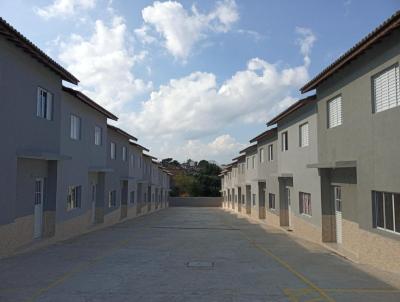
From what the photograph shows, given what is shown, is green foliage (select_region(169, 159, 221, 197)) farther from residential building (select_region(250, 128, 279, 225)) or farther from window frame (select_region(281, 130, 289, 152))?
window frame (select_region(281, 130, 289, 152))

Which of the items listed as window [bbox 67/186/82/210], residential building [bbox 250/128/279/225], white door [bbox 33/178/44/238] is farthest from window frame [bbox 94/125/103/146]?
residential building [bbox 250/128/279/225]

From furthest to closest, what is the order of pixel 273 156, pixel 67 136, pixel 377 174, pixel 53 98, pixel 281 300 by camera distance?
pixel 273 156
pixel 67 136
pixel 53 98
pixel 377 174
pixel 281 300

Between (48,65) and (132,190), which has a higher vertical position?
(48,65)

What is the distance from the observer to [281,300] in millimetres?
8258

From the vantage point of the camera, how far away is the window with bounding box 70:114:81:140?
64.8ft

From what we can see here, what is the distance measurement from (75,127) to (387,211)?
14840 mm

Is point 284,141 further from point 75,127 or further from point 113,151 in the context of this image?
point 113,151

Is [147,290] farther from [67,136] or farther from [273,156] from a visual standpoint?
[273,156]

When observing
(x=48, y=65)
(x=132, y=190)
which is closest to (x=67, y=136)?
(x=48, y=65)

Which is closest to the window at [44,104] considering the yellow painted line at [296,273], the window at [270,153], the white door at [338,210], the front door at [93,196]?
the front door at [93,196]

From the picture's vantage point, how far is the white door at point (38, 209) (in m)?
16.2

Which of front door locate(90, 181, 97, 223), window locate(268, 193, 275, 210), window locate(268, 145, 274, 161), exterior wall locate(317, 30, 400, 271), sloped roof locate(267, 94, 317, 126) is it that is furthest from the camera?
window locate(268, 145, 274, 161)

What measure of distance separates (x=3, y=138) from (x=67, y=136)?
6249 millimetres

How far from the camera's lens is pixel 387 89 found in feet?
36.5
